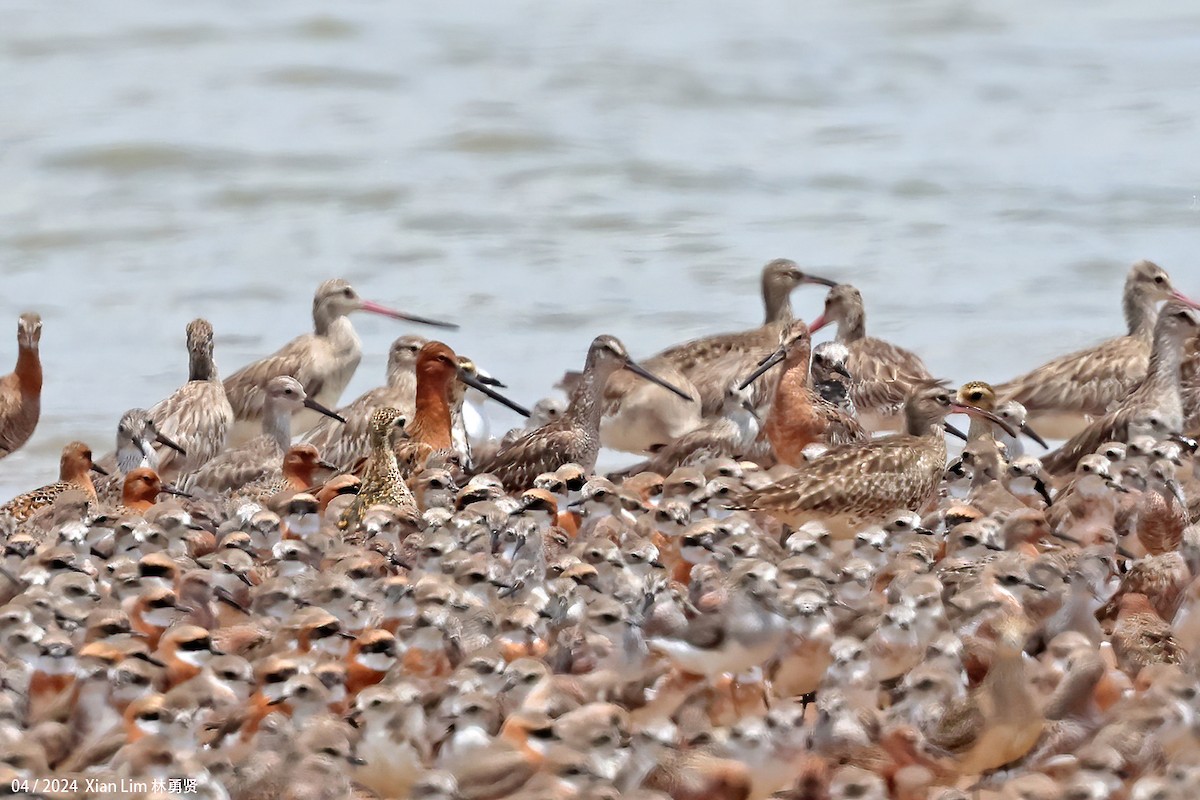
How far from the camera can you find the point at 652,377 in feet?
36.2

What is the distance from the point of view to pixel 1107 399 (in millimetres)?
11469

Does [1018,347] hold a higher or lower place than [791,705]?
lower

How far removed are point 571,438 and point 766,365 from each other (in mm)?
1333

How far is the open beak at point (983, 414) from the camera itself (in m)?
9.97

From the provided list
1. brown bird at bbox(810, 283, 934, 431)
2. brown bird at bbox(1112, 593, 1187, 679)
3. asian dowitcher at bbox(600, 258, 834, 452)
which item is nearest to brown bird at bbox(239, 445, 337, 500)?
asian dowitcher at bbox(600, 258, 834, 452)

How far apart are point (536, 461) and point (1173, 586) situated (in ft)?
11.4

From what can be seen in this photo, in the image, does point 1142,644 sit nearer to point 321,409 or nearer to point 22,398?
point 321,409

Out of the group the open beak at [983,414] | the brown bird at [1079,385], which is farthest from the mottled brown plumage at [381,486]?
the brown bird at [1079,385]

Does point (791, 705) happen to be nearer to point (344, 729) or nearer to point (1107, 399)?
point (344, 729)

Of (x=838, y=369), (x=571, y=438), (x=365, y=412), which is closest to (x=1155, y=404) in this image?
(x=838, y=369)

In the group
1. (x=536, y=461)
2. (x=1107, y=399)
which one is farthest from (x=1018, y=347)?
(x=536, y=461)

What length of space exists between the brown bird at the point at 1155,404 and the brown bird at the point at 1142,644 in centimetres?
288

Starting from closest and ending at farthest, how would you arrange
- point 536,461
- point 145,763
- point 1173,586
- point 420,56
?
point 145,763 → point 1173,586 → point 536,461 → point 420,56

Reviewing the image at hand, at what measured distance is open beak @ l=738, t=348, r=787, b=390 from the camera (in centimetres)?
1067
